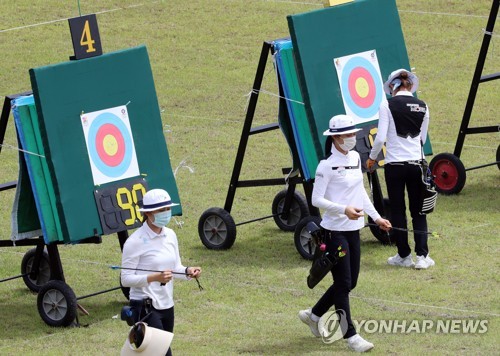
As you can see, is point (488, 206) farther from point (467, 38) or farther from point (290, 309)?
point (467, 38)

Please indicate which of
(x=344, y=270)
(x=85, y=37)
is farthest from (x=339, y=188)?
(x=85, y=37)

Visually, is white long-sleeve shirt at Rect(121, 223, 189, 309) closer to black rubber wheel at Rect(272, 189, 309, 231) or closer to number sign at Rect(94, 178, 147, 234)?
number sign at Rect(94, 178, 147, 234)

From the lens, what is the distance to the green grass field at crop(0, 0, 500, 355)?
1098cm

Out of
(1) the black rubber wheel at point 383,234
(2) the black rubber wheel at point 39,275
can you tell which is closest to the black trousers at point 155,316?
(2) the black rubber wheel at point 39,275

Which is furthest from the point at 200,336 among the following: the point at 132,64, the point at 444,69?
the point at 444,69

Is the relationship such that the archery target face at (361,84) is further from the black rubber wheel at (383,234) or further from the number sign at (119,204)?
the number sign at (119,204)


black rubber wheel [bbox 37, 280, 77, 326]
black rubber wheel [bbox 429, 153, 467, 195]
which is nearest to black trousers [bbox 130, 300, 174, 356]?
black rubber wheel [bbox 37, 280, 77, 326]

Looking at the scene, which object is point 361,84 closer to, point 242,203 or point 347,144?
point 242,203

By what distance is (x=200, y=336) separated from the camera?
10.9 meters

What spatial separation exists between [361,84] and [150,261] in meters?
4.65

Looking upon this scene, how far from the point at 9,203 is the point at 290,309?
5.29 meters

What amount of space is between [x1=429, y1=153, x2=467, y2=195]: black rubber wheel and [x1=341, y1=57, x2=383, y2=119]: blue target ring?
7.00 ft

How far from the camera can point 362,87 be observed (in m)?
13.3

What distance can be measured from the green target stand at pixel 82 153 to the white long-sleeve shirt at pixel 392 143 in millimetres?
1964
